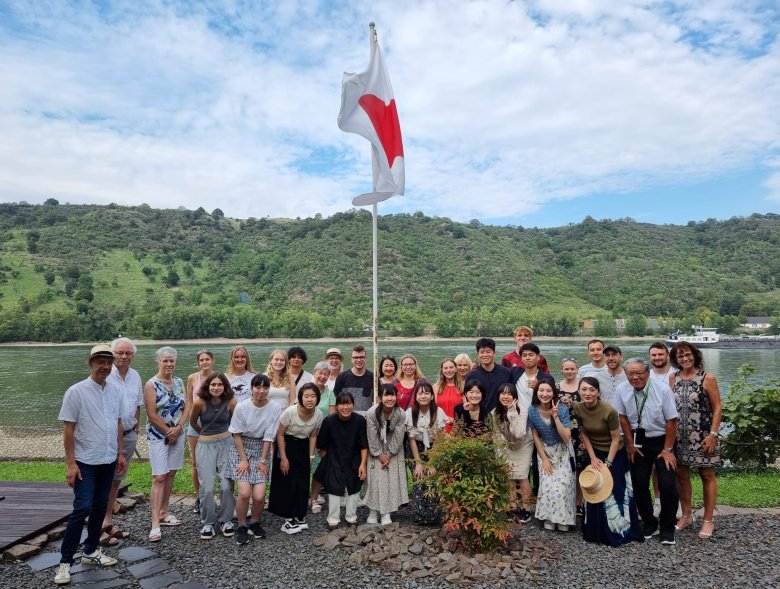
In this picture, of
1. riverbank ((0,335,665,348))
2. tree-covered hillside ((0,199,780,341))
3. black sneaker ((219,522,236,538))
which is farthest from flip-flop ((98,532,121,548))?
tree-covered hillside ((0,199,780,341))

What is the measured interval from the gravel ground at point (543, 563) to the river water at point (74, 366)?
546 inches

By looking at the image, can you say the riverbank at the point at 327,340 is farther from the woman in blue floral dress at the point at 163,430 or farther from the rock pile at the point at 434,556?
the rock pile at the point at 434,556

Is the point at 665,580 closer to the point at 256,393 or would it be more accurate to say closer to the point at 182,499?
the point at 256,393

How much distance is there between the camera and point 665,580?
3727mm

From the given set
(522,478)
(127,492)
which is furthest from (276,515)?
(522,478)

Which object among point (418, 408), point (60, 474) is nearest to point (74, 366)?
point (60, 474)

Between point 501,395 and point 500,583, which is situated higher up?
point 501,395

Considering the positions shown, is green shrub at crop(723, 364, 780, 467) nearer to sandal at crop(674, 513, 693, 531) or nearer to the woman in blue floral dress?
sandal at crop(674, 513, 693, 531)

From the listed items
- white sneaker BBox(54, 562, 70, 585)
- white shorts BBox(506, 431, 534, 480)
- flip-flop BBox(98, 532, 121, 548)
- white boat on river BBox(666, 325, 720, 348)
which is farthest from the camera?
white boat on river BBox(666, 325, 720, 348)

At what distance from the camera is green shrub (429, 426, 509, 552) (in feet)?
13.1

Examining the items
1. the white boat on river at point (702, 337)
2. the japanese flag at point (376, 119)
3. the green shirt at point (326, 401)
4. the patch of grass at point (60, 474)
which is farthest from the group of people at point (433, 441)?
the white boat on river at point (702, 337)

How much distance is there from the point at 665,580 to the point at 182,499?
15.9 feet

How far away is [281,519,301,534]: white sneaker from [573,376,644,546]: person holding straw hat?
2622 mm

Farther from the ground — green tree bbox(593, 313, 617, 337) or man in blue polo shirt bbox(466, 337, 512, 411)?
man in blue polo shirt bbox(466, 337, 512, 411)
